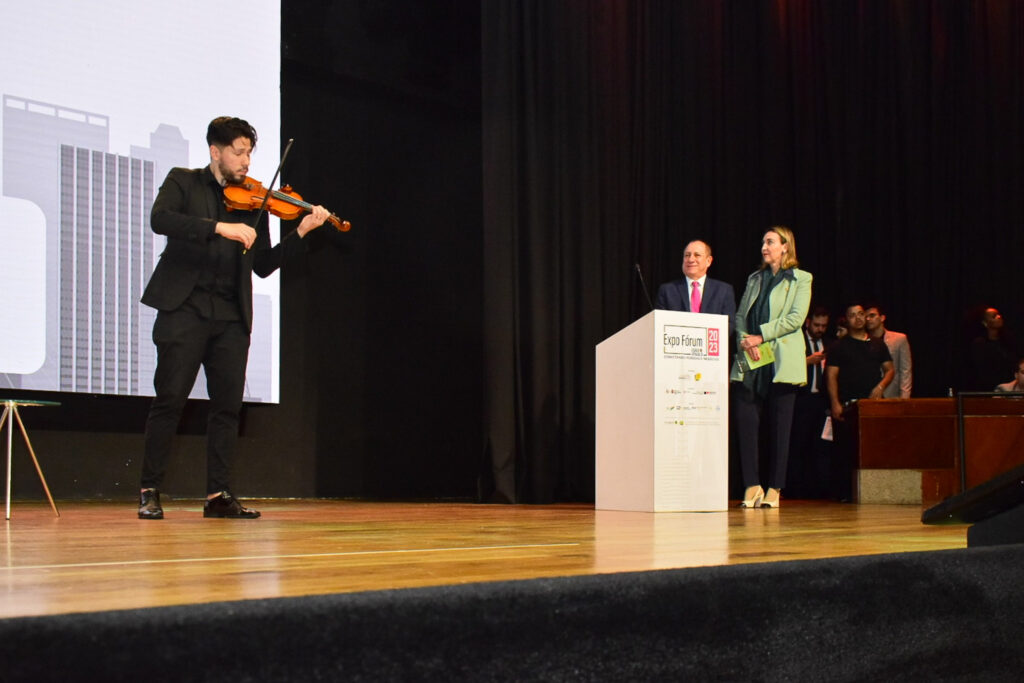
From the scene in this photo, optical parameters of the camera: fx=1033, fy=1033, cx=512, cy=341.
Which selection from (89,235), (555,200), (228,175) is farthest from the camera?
(555,200)

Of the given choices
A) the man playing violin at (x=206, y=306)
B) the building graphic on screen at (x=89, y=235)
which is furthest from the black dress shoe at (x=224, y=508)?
the building graphic on screen at (x=89, y=235)

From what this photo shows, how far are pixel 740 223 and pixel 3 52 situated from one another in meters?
4.23

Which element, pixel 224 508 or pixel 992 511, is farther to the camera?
pixel 224 508

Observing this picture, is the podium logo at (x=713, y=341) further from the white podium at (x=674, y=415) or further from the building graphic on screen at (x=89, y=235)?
the building graphic on screen at (x=89, y=235)

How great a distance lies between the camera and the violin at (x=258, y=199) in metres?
3.48

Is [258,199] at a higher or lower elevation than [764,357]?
higher

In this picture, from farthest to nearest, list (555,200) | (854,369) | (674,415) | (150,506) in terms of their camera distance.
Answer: (854,369) < (555,200) < (674,415) < (150,506)

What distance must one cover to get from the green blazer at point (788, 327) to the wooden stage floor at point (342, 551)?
142 cm

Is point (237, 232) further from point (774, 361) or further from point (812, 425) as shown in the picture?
point (812, 425)

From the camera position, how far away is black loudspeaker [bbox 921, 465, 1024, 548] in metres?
1.54

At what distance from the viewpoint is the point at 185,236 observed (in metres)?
3.10

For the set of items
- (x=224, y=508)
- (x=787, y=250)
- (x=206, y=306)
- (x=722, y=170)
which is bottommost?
(x=224, y=508)

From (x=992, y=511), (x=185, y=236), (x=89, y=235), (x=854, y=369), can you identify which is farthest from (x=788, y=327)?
(x=89, y=235)

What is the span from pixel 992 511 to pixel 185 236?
7.69 ft
